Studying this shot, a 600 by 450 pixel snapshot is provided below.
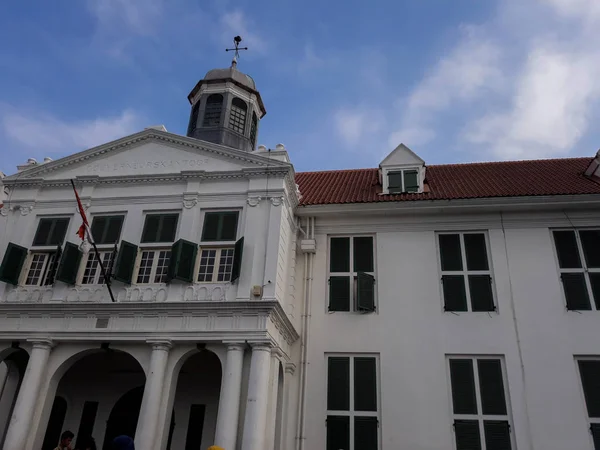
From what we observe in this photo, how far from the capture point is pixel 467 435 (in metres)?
11.4

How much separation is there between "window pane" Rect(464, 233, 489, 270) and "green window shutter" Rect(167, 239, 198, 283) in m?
7.42

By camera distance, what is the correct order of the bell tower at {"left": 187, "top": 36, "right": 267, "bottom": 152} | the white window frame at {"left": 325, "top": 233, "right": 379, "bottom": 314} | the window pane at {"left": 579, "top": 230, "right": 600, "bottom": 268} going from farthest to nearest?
the bell tower at {"left": 187, "top": 36, "right": 267, "bottom": 152}
the white window frame at {"left": 325, "top": 233, "right": 379, "bottom": 314}
the window pane at {"left": 579, "top": 230, "right": 600, "bottom": 268}

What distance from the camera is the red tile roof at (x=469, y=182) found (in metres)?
14.0

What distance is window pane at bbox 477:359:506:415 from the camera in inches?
457

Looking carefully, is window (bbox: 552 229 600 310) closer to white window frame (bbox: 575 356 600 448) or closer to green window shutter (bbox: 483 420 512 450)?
white window frame (bbox: 575 356 600 448)

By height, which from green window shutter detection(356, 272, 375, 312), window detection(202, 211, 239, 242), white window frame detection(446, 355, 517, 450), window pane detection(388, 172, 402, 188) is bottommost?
white window frame detection(446, 355, 517, 450)

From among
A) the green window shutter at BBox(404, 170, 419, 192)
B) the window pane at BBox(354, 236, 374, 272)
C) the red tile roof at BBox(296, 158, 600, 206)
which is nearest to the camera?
the window pane at BBox(354, 236, 374, 272)

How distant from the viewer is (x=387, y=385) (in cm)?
1214

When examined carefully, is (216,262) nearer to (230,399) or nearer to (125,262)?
(125,262)

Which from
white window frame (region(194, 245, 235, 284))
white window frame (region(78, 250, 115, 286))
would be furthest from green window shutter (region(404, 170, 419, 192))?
white window frame (region(78, 250, 115, 286))

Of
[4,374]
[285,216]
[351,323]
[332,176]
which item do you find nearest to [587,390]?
[351,323]

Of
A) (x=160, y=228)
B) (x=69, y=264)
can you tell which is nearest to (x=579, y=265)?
(x=160, y=228)

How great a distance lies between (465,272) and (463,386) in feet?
9.88

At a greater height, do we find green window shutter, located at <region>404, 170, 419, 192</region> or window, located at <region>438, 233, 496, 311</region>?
green window shutter, located at <region>404, 170, 419, 192</region>
